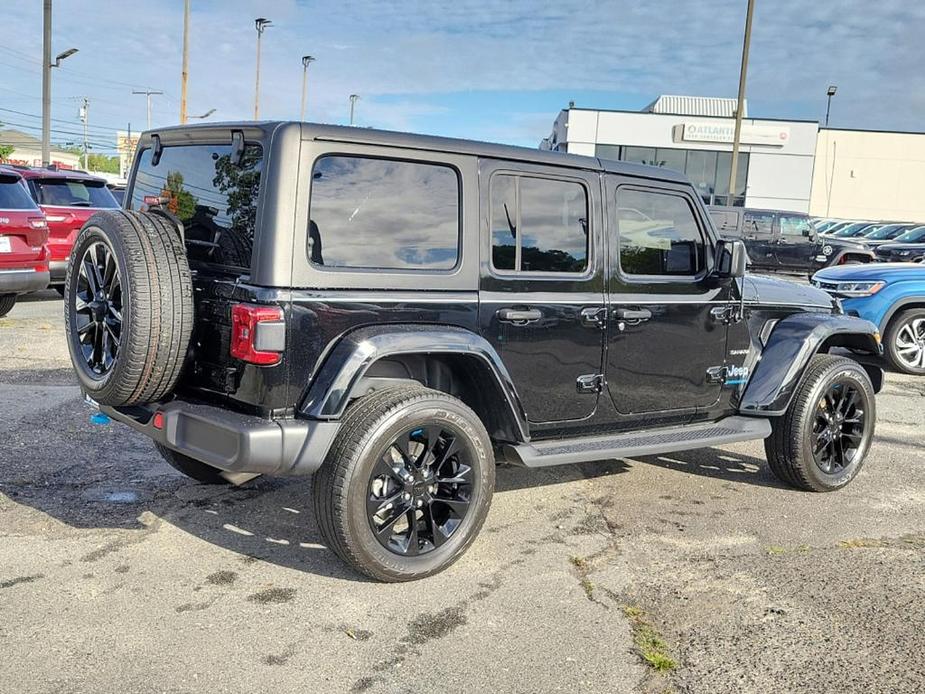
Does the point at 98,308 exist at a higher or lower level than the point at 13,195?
lower

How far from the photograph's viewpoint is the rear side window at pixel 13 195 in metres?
9.98

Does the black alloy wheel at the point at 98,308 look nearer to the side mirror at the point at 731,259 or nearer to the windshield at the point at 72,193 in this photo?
the side mirror at the point at 731,259

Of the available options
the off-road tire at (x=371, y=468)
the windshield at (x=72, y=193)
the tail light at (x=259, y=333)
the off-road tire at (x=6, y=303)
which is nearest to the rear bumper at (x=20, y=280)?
the off-road tire at (x=6, y=303)

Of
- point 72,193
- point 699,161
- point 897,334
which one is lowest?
point 897,334

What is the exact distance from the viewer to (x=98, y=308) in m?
3.89

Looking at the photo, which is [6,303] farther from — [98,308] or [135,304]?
[135,304]

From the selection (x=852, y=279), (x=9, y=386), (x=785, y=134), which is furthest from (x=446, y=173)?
(x=785, y=134)

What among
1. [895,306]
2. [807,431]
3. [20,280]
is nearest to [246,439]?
[807,431]

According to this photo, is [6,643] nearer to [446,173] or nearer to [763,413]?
[446,173]

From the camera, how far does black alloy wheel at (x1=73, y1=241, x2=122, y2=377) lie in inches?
150

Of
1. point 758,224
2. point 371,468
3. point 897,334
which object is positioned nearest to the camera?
point 371,468

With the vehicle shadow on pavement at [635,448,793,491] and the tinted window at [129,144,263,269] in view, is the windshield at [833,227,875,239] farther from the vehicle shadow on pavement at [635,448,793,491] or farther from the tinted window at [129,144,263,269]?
the tinted window at [129,144,263,269]

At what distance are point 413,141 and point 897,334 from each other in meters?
7.79

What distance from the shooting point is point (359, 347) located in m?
3.62
